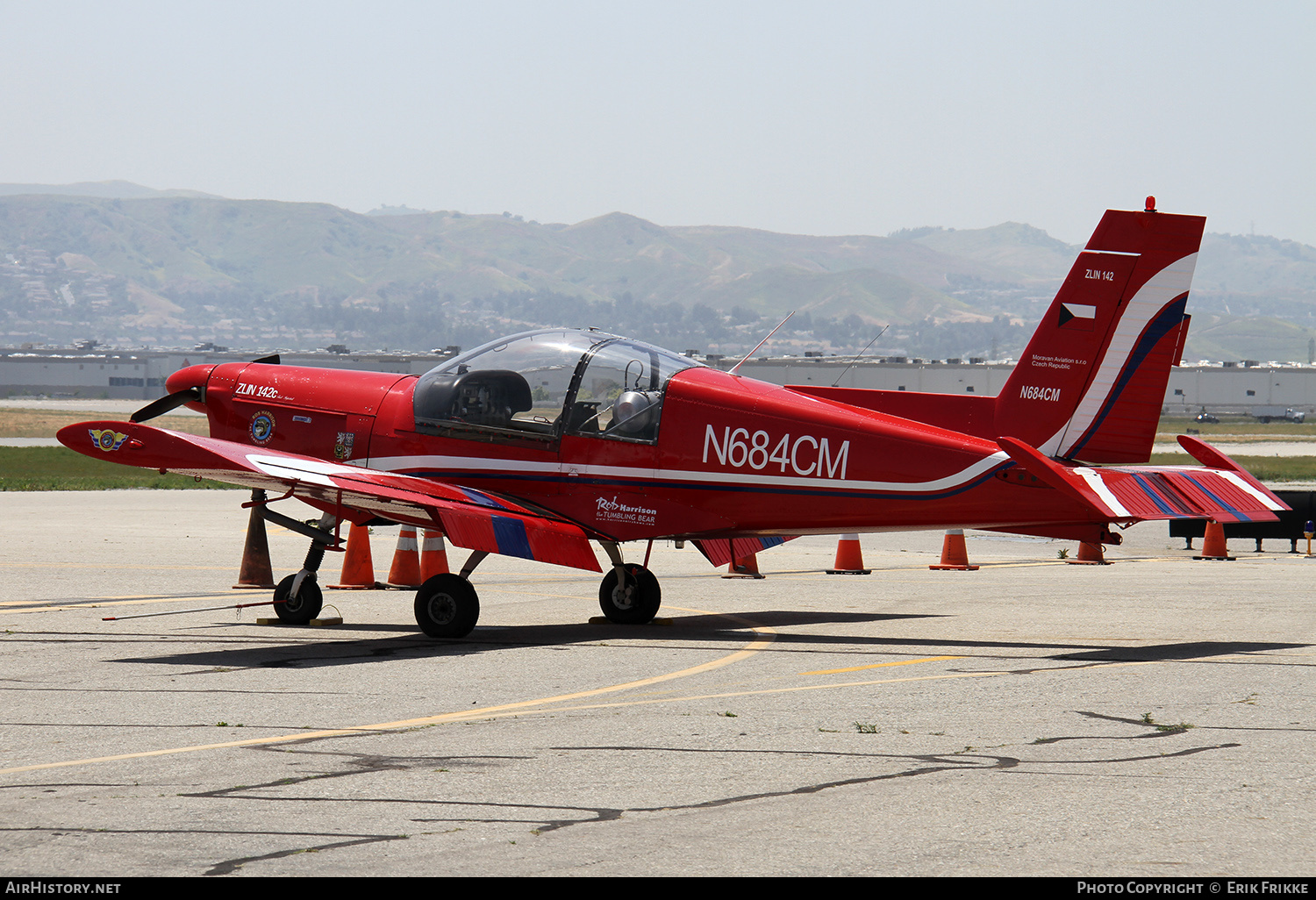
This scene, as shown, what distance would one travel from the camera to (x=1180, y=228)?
12227 millimetres

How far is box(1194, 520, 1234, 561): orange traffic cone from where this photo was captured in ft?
68.8

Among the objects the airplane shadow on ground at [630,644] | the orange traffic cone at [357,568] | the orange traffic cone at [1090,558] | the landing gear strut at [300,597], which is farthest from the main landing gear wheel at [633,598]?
the orange traffic cone at [1090,558]

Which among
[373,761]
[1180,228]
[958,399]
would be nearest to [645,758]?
[373,761]

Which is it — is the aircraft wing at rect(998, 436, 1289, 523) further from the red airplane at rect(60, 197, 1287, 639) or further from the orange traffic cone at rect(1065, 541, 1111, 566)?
the orange traffic cone at rect(1065, 541, 1111, 566)

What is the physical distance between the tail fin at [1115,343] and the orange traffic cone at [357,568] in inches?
311

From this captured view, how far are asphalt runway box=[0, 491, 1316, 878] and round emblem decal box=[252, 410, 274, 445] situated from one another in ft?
5.94

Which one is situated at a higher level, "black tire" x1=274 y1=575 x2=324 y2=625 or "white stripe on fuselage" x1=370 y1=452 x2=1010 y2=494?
"white stripe on fuselage" x1=370 y1=452 x2=1010 y2=494

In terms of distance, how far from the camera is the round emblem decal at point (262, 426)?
13570 millimetres

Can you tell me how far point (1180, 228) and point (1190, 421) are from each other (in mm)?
123413

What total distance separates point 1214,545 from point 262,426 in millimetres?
14980

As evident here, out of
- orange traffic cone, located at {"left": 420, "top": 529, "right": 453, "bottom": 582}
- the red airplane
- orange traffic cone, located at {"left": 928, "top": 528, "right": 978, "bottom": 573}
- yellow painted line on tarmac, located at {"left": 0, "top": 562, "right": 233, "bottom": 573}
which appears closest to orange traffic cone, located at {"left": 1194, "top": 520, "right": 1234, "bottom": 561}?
orange traffic cone, located at {"left": 928, "top": 528, "right": 978, "bottom": 573}

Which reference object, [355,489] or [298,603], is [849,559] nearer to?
[298,603]

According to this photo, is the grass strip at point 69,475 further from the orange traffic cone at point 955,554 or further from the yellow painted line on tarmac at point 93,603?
the orange traffic cone at point 955,554
